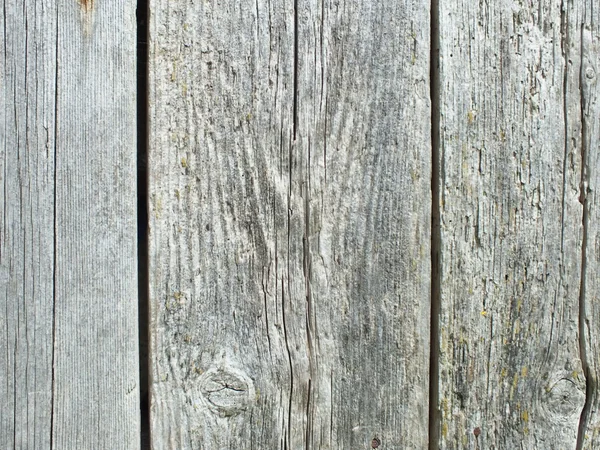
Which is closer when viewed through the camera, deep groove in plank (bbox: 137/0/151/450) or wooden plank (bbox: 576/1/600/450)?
deep groove in plank (bbox: 137/0/151/450)

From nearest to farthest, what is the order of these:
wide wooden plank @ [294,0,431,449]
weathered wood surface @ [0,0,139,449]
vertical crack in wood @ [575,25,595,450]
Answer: weathered wood surface @ [0,0,139,449] < wide wooden plank @ [294,0,431,449] < vertical crack in wood @ [575,25,595,450]

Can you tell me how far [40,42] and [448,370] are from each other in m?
0.93

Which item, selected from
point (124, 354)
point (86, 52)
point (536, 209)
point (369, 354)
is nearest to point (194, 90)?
point (86, 52)

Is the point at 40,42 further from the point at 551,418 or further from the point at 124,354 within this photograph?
the point at 551,418

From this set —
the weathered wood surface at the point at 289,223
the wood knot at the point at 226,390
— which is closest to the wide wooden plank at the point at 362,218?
the weathered wood surface at the point at 289,223

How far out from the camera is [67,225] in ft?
3.45

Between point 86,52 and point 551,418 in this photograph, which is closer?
point 86,52

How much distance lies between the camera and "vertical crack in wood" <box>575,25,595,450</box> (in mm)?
1265

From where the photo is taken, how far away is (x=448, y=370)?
123 cm

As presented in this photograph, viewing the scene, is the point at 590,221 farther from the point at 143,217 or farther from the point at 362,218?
the point at 143,217

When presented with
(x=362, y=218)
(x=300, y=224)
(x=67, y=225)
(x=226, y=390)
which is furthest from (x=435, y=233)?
(x=67, y=225)

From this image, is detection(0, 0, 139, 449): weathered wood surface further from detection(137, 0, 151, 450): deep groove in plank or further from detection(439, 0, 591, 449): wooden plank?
detection(439, 0, 591, 449): wooden plank

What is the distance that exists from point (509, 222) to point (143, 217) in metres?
0.70

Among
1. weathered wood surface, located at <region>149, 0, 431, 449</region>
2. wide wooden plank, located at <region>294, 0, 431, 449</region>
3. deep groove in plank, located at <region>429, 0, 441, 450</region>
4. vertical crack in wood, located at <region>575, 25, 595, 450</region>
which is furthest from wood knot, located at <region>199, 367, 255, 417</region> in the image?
vertical crack in wood, located at <region>575, 25, 595, 450</region>
